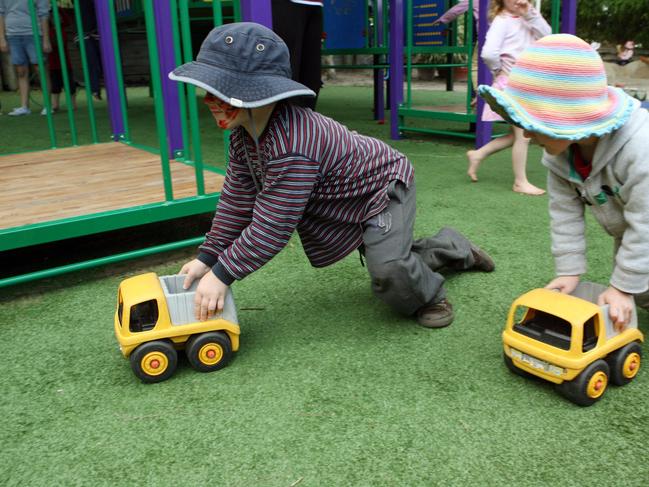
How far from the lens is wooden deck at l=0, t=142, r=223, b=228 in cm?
230

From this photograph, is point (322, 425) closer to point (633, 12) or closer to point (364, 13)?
point (364, 13)

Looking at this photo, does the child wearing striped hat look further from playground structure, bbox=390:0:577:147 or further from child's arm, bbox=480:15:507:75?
playground structure, bbox=390:0:577:147

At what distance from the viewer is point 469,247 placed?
2066 mm

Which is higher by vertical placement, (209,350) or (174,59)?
(174,59)

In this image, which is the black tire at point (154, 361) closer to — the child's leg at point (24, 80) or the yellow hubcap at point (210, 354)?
the yellow hubcap at point (210, 354)

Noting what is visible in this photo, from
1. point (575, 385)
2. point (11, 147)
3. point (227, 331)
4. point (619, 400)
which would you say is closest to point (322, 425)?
point (227, 331)

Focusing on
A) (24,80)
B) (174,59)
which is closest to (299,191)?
(174,59)

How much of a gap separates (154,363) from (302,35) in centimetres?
185

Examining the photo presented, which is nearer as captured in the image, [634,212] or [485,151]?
[634,212]

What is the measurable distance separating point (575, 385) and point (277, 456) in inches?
25.3

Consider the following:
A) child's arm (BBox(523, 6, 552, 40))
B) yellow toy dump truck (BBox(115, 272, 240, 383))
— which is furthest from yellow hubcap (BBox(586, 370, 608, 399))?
child's arm (BBox(523, 6, 552, 40))

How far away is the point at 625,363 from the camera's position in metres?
1.38

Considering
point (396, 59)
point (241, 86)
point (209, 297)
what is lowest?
Answer: point (209, 297)

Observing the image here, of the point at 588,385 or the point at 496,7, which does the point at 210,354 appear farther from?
the point at 496,7
